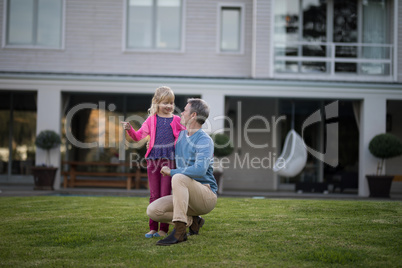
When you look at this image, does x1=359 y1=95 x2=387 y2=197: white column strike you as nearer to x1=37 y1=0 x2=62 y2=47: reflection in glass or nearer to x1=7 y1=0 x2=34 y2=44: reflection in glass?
x1=37 y1=0 x2=62 y2=47: reflection in glass

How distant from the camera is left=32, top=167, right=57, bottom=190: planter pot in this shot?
12.7m

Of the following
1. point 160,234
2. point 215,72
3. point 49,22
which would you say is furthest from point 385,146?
point 49,22

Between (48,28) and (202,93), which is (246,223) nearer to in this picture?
(202,93)

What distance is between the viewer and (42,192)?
476 inches

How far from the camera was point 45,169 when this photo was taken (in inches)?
499

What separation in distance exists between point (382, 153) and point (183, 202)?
30.9 feet

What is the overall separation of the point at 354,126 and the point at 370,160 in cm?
277

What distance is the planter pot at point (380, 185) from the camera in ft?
41.7

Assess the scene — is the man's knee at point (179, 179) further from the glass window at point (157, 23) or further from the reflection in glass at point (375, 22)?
the reflection in glass at point (375, 22)

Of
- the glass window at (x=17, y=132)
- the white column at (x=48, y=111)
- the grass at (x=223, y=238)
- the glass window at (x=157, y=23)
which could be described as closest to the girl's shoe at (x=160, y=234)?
the grass at (x=223, y=238)

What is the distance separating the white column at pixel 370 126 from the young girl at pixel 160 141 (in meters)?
9.21

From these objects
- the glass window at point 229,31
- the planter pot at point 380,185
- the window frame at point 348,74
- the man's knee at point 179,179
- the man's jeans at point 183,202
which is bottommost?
the planter pot at point 380,185

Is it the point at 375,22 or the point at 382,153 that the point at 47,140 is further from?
the point at 375,22

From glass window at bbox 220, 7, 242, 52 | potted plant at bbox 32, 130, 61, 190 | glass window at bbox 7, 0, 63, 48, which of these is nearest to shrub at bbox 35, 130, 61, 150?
potted plant at bbox 32, 130, 61, 190
